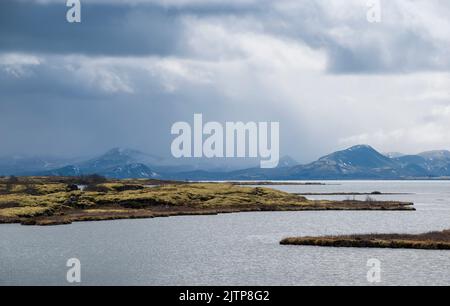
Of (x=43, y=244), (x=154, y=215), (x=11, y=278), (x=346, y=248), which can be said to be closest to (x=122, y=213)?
(x=154, y=215)

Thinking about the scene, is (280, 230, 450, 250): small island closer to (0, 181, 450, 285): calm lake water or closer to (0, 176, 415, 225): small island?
(0, 181, 450, 285): calm lake water

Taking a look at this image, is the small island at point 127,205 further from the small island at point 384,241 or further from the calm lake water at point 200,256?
the small island at point 384,241

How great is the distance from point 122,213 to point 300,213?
44829 mm

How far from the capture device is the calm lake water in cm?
6356

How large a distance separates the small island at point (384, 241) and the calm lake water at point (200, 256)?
3080mm

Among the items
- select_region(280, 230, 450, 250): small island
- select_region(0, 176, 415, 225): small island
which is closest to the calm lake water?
select_region(280, 230, 450, 250): small island

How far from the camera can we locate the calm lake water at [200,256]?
6356cm

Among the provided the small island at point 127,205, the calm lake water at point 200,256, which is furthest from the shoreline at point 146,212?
the calm lake water at point 200,256

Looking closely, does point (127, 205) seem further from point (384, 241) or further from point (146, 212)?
point (384, 241)

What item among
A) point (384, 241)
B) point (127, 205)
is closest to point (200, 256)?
point (384, 241)

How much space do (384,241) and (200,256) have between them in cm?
2400
